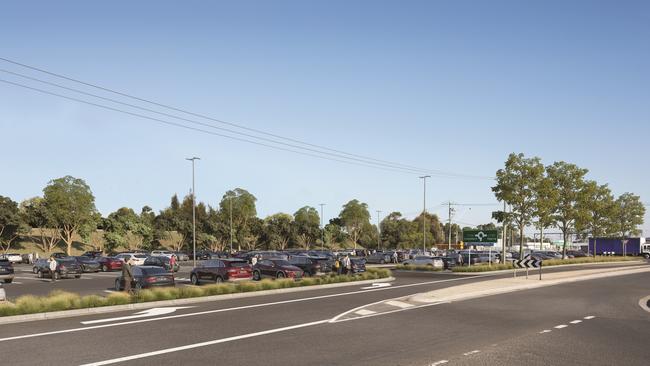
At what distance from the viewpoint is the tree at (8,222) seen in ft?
222

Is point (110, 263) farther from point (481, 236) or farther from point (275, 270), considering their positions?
point (481, 236)

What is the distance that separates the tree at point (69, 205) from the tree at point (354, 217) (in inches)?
2160

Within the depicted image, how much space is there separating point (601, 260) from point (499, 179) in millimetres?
22555

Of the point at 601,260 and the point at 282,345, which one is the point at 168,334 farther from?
the point at 601,260

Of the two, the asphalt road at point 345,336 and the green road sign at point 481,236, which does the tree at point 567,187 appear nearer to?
the green road sign at point 481,236

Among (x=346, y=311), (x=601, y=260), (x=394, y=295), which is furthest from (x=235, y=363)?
(x=601, y=260)

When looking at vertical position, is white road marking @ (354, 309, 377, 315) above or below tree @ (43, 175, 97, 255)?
below

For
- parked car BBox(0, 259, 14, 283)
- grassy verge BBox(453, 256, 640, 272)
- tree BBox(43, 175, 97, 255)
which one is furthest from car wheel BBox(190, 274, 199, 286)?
tree BBox(43, 175, 97, 255)

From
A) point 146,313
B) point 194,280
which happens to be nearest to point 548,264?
point 194,280

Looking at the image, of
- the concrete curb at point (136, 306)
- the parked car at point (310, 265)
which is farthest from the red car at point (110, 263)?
the concrete curb at point (136, 306)

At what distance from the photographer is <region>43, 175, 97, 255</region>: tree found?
6975 cm

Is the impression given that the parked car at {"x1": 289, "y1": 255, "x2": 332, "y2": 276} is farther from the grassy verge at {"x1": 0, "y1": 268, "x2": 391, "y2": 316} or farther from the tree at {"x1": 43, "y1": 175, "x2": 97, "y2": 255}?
the tree at {"x1": 43, "y1": 175, "x2": 97, "y2": 255}

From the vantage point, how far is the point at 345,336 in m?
12.7

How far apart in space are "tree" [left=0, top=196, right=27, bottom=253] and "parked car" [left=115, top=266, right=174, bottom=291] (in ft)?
174
